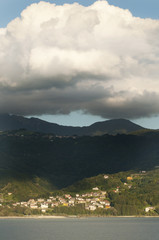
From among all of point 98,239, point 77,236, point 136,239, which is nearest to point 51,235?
point 77,236

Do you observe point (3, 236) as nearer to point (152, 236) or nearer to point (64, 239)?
point (64, 239)

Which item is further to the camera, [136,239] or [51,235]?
[51,235]

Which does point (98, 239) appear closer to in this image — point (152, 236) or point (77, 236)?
point (77, 236)

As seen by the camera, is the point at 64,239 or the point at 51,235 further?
the point at 51,235

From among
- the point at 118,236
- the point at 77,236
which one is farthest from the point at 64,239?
the point at 118,236

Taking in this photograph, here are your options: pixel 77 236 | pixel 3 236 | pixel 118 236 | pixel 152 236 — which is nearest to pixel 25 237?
pixel 3 236

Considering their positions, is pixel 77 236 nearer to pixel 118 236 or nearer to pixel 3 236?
pixel 118 236

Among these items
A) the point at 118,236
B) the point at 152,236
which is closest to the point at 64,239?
the point at 118,236
